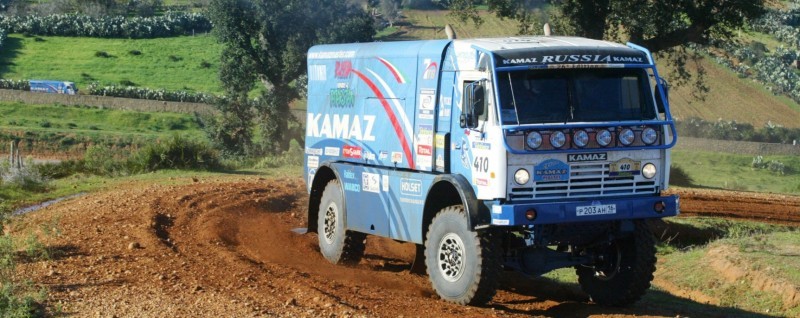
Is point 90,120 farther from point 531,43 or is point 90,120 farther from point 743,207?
point 531,43

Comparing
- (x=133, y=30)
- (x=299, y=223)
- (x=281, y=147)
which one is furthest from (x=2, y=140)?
(x=299, y=223)

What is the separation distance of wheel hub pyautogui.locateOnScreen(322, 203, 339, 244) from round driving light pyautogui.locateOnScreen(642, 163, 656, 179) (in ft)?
17.3

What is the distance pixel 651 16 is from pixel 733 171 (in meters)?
14.1

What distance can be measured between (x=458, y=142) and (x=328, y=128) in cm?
412

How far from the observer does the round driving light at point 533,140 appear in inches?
462

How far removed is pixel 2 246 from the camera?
1398 cm

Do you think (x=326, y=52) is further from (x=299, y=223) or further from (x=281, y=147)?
(x=281, y=147)

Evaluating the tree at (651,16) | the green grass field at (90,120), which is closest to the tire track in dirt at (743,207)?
the tree at (651,16)

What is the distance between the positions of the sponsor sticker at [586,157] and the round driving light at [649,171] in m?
0.55

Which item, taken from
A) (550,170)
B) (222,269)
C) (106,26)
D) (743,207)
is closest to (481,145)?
(550,170)

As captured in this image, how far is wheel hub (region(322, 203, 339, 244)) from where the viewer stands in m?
16.2

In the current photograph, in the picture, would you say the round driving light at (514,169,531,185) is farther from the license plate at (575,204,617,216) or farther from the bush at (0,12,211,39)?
the bush at (0,12,211,39)

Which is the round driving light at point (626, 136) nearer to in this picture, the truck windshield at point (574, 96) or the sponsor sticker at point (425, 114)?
the truck windshield at point (574, 96)

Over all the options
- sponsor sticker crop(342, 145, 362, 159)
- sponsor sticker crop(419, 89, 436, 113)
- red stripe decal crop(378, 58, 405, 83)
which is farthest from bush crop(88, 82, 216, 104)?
sponsor sticker crop(419, 89, 436, 113)
